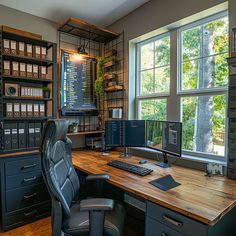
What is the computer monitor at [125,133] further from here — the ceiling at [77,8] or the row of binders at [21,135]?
the ceiling at [77,8]

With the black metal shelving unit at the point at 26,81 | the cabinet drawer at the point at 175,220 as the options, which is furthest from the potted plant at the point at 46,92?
the cabinet drawer at the point at 175,220

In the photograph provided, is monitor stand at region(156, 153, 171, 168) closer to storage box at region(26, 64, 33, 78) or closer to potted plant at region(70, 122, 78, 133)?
potted plant at region(70, 122, 78, 133)

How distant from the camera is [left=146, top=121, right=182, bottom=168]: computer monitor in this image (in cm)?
177

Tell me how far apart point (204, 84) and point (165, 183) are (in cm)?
117

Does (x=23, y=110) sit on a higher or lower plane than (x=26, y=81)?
lower

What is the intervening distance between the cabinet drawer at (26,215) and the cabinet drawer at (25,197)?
55mm

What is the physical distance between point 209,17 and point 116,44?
138cm

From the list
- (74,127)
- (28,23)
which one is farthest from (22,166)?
(28,23)

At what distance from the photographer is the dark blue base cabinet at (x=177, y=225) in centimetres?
102

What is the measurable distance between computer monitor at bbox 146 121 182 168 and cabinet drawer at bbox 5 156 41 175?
1.38m

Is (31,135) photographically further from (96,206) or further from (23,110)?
(96,206)

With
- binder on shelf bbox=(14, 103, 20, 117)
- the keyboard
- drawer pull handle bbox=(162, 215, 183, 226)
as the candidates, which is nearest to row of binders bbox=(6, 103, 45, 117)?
binder on shelf bbox=(14, 103, 20, 117)

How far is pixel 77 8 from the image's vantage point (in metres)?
2.44

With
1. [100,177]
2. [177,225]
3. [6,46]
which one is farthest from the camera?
[6,46]
